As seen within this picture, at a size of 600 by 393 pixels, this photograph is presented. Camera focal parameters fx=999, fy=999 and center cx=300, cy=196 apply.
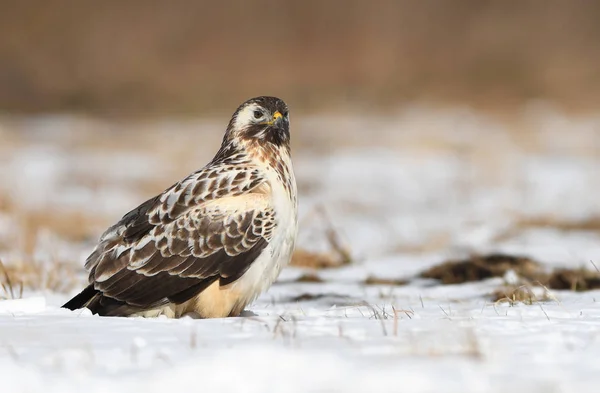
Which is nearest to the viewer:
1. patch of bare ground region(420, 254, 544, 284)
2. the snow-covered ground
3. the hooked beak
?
the snow-covered ground

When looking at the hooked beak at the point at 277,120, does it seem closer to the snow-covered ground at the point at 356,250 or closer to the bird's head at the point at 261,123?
the bird's head at the point at 261,123

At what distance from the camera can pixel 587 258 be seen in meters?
7.86

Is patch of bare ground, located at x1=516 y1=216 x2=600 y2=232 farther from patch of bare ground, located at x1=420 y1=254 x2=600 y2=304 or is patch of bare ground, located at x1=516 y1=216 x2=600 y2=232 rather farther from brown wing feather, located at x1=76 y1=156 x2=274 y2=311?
brown wing feather, located at x1=76 y1=156 x2=274 y2=311

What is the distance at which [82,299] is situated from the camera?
5.14 m

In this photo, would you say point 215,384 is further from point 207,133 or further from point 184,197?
point 207,133

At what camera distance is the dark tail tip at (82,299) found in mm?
5121

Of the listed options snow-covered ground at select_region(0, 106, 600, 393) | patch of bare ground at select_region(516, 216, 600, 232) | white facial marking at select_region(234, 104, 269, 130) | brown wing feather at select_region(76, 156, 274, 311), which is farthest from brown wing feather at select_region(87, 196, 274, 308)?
patch of bare ground at select_region(516, 216, 600, 232)

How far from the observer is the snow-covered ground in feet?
10.2

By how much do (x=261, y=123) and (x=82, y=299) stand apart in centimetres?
137

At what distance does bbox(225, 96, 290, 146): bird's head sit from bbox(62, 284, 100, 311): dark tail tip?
116 cm

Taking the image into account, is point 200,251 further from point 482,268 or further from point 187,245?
point 482,268

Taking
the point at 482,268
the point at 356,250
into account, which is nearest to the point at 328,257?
the point at 356,250

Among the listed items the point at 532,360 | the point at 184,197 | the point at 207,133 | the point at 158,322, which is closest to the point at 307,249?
the point at 184,197

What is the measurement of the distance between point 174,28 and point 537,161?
1194cm
